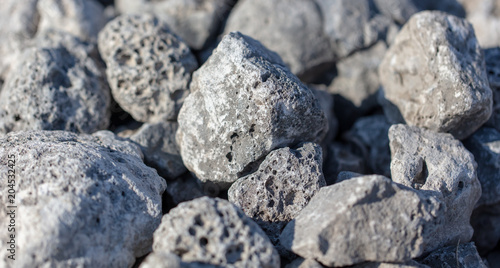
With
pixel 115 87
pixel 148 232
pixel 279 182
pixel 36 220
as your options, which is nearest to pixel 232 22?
pixel 115 87

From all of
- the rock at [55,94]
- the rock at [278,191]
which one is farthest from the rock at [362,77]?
the rock at [55,94]

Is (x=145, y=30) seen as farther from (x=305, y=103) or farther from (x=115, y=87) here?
(x=305, y=103)

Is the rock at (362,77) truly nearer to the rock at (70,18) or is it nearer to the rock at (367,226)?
the rock at (367,226)

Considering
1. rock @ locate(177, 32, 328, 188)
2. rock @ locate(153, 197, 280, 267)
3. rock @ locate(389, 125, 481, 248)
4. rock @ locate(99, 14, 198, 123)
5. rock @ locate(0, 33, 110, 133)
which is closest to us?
rock @ locate(153, 197, 280, 267)

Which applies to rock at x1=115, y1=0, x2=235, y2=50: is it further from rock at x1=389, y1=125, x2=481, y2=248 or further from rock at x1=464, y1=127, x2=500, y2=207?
rock at x1=464, y1=127, x2=500, y2=207

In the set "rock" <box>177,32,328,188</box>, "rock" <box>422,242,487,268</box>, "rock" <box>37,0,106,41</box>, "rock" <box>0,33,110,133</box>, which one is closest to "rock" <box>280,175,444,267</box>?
"rock" <box>422,242,487,268</box>

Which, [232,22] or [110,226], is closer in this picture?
[110,226]
